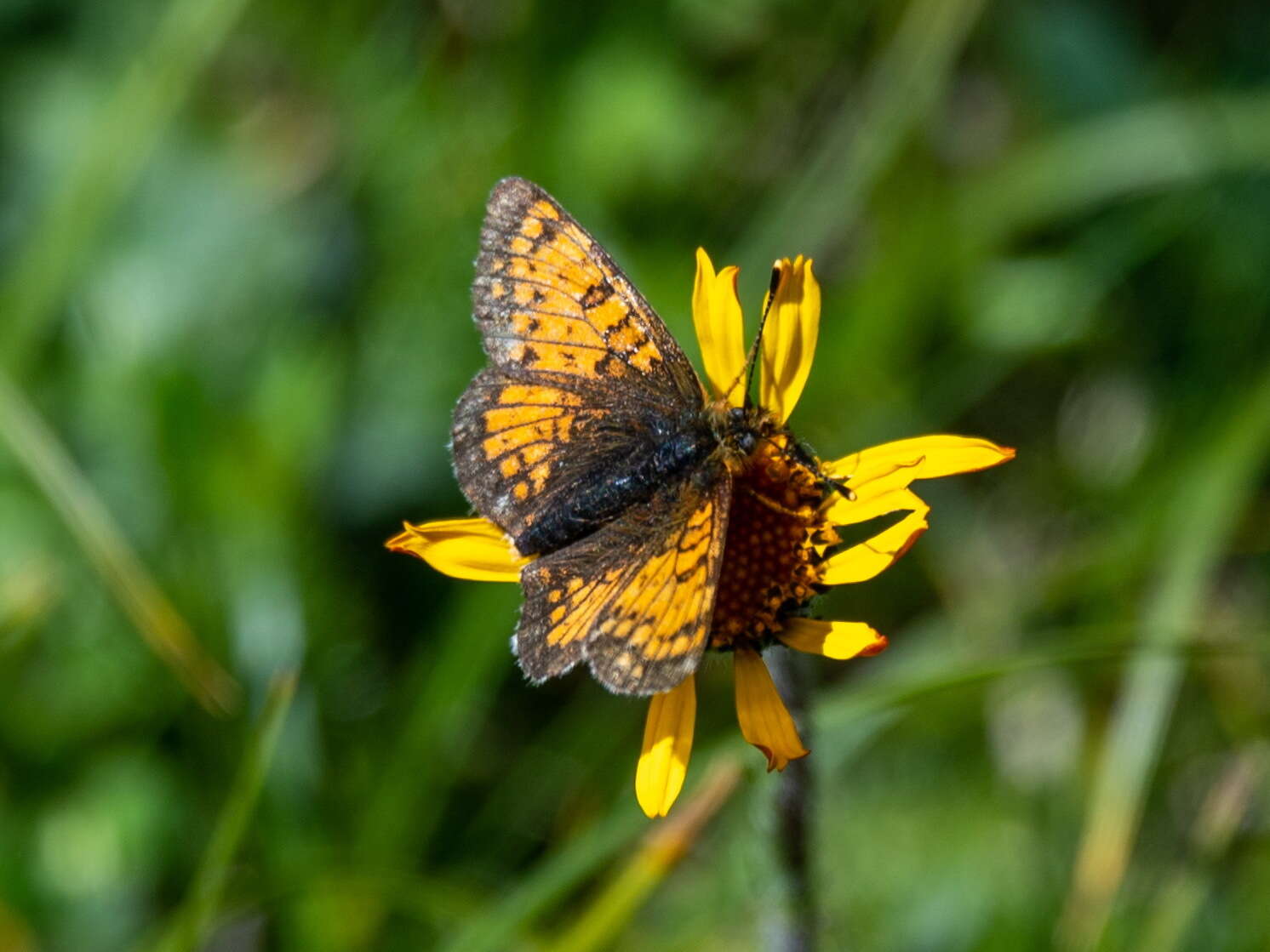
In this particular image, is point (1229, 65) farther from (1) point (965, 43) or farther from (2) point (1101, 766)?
(2) point (1101, 766)

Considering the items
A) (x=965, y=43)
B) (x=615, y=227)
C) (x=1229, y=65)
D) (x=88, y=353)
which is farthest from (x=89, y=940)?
(x=1229, y=65)

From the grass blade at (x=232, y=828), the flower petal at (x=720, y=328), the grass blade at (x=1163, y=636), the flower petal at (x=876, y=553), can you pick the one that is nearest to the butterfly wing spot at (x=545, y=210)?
the flower petal at (x=720, y=328)

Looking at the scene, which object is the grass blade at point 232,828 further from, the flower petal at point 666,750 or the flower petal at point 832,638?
the flower petal at point 832,638

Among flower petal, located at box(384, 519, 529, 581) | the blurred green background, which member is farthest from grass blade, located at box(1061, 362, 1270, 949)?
flower petal, located at box(384, 519, 529, 581)

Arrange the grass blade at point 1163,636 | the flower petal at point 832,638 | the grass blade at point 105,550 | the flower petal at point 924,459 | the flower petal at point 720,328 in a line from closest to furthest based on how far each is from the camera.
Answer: the flower petal at point 832,638 < the flower petal at point 924,459 < the flower petal at point 720,328 < the grass blade at point 105,550 < the grass blade at point 1163,636

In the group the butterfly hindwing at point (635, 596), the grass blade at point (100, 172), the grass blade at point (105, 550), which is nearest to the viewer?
the butterfly hindwing at point (635, 596)

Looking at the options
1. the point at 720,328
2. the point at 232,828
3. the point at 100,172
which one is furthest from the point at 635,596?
the point at 100,172

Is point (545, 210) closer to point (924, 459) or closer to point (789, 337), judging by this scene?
point (789, 337)
